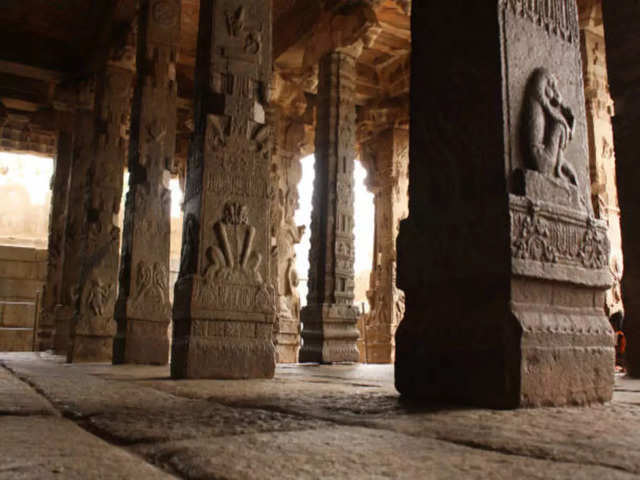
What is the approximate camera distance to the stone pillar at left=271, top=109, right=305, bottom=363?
12797mm

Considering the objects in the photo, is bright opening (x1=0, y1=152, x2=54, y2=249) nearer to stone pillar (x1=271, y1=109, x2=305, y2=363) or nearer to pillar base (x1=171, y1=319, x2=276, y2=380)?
stone pillar (x1=271, y1=109, x2=305, y2=363)

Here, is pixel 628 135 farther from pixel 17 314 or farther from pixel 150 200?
pixel 17 314

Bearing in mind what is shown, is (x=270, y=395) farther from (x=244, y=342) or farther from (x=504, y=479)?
(x=504, y=479)

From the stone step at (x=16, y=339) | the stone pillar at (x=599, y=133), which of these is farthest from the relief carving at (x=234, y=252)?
the stone step at (x=16, y=339)

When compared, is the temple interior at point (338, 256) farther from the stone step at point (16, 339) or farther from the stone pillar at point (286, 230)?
the stone step at point (16, 339)

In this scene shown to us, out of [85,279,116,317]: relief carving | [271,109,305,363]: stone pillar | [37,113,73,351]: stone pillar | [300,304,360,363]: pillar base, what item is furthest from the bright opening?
[300,304,360,363]: pillar base

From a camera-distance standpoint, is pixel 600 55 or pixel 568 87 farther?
pixel 600 55

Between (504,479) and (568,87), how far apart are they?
238cm

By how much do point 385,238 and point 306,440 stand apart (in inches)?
482

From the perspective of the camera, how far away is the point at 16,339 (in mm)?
17062

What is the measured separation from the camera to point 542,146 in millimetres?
2809

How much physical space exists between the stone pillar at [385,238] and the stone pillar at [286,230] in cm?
178

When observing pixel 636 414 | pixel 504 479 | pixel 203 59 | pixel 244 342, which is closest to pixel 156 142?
pixel 203 59

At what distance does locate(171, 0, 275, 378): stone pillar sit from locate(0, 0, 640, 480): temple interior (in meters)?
0.02
